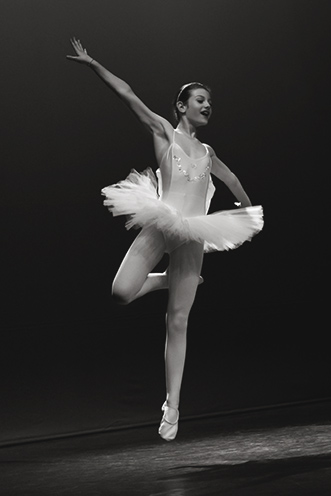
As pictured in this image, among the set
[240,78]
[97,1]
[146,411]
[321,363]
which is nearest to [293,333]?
[321,363]

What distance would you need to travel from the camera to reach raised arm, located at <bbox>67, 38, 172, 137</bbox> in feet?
11.1

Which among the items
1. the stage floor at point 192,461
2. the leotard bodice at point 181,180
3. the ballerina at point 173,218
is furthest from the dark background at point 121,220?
the leotard bodice at point 181,180

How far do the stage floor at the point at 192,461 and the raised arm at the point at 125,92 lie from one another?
1.43 metres

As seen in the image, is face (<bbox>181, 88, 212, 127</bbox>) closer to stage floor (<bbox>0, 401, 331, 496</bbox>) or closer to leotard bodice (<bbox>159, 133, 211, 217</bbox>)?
leotard bodice (<bbox>159, 133, 211, 217</bbox>)

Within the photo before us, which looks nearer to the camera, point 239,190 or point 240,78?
point 239,190

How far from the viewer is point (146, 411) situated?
499 centimetres

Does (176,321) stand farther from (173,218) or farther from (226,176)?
(226,176)

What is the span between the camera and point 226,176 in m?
3.84

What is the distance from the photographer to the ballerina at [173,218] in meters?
3.43

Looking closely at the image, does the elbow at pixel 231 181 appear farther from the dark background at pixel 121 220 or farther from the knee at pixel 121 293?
the dark background at pixel 121 220

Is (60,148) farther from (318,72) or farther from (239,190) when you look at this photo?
(318,72)

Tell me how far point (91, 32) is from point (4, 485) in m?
2.46

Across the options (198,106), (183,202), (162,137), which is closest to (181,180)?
(183,202)

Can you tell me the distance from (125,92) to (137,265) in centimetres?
69
